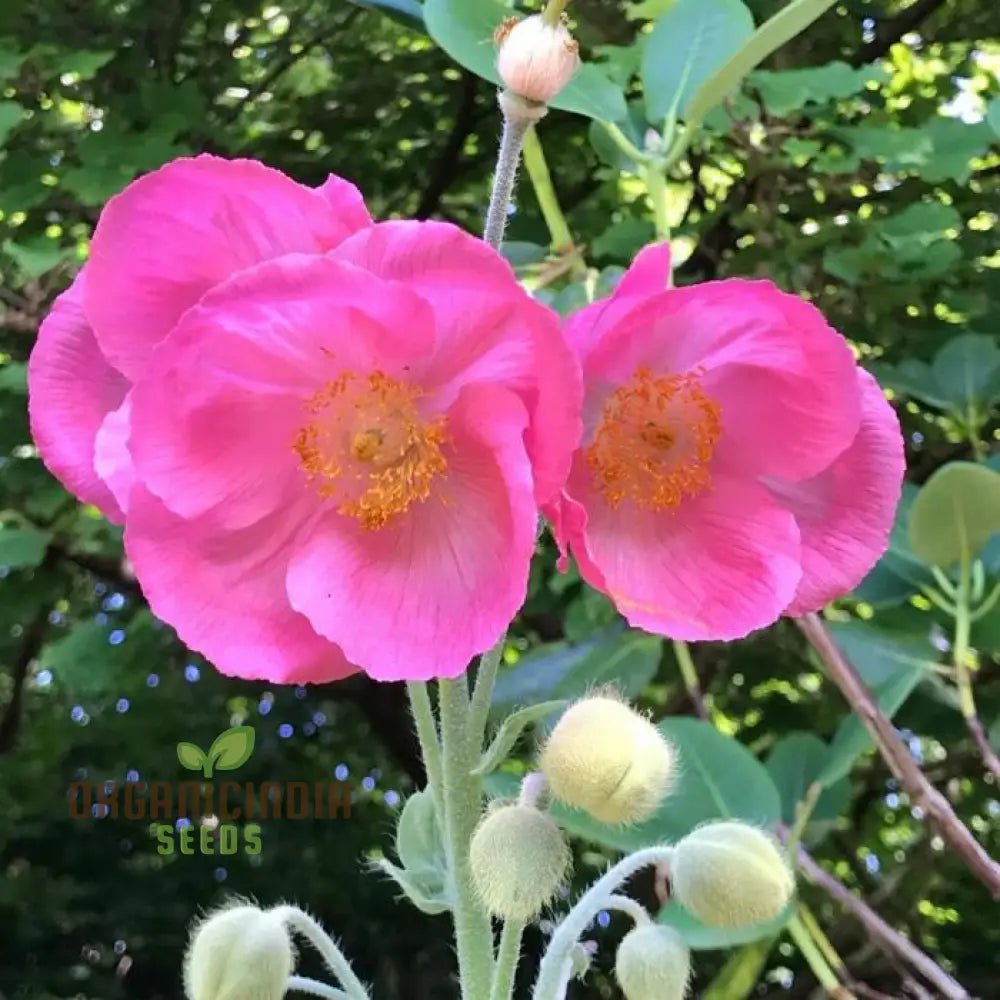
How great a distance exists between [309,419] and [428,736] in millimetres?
111

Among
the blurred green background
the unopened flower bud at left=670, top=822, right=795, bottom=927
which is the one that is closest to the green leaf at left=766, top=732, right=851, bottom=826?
the blurred green background

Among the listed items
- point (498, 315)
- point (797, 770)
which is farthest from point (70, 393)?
point (797, 770)

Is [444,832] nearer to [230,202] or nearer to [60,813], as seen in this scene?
[230,202]

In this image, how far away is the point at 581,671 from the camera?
2.48 feet

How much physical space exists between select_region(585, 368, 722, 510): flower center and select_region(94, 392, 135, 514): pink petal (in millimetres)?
140

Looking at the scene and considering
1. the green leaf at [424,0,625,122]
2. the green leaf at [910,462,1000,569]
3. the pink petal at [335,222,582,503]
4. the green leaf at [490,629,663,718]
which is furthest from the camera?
the green leaf at [490,629,663,718]

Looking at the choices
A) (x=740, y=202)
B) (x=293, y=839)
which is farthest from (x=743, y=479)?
(x=293, y=839)

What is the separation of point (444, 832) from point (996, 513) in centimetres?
38

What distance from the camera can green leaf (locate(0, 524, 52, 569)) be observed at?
3.17 feet

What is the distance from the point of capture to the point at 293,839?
1527 millimetres

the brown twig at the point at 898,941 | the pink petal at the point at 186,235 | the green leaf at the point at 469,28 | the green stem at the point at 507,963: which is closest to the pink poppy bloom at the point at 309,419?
the pink petal at the point at 186,235

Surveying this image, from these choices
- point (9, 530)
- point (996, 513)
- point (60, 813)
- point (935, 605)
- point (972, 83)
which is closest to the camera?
point (996, 513)

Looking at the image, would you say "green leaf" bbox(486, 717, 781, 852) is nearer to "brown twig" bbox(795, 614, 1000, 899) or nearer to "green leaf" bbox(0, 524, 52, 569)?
"brown twig" bbox(795, 614, 1000, 899)

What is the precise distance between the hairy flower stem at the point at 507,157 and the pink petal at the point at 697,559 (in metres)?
0.08
